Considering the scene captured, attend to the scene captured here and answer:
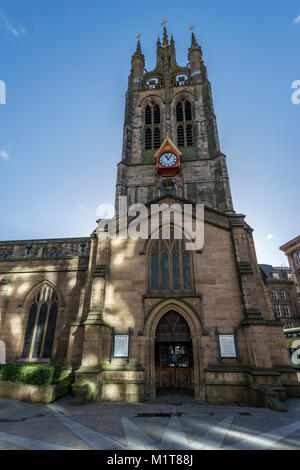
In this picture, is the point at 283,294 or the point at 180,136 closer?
the point at 180,136

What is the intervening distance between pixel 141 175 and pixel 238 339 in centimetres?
2045

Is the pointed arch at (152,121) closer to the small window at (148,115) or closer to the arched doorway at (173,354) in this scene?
the small window at (148,115)

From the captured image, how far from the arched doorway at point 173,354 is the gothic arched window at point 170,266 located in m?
1.60

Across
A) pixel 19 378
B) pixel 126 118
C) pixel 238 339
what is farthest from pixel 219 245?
pixel 126 118

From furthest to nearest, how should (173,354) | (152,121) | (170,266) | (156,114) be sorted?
(156,114)
(152,121)
(173,354)
(170,266)

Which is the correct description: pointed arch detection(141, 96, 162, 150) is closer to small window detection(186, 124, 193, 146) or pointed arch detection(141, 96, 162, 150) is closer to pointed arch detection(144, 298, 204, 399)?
small window detection(186, 124, 193, 146)

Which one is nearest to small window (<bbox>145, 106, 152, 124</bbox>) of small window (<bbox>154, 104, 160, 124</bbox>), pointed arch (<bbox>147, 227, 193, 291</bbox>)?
small window (<bbox>154, 104, 160, 124</bbox>)

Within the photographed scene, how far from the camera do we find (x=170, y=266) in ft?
45.3

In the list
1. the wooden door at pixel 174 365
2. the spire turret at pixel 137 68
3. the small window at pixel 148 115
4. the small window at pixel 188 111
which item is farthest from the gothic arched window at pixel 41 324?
the spire turret at pixel 137 68

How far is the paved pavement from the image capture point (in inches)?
217

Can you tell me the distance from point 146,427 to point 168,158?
23.0 metres

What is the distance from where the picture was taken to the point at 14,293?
1677cm

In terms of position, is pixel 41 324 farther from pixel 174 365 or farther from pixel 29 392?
pixel 174 365

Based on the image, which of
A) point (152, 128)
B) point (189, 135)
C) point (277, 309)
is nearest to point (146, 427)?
point (189, 135)
